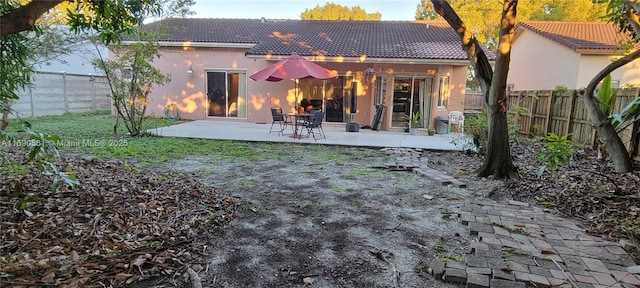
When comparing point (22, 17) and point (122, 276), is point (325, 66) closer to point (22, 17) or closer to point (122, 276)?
point (22, 17)

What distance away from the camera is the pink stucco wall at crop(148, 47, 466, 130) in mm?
12453

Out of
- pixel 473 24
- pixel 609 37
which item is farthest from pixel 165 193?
pixel 473 24

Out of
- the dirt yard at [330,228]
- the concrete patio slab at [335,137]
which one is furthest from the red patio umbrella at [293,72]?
the dirt yard at [330,228]

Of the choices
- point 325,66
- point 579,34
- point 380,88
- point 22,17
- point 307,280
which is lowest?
point 307,280

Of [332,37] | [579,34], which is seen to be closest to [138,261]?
[332,37]

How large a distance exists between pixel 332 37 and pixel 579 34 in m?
10.7

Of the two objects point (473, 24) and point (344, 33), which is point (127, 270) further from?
point (473, 24)

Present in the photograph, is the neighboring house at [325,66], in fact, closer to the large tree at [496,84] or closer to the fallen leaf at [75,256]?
the large tree at [496,84]

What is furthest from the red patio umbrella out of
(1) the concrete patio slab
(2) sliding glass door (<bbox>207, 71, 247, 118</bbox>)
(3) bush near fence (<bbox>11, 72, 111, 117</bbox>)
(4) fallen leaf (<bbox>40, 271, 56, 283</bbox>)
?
(3) bush near fence (<bbox>11, 72, 111, 117</bbox>)

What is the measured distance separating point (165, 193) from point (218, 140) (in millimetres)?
5400

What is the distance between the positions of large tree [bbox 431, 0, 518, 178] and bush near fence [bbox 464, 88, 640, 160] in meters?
2.37

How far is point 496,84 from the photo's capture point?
17.7ft

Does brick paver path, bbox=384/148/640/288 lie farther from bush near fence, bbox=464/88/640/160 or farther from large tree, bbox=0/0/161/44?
bush near fence, bbox=464/88/640/160

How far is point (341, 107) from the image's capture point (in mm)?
A: 12758
